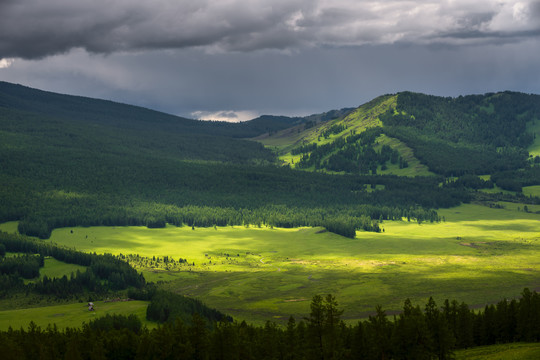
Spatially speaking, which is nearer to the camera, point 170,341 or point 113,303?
point 170,341

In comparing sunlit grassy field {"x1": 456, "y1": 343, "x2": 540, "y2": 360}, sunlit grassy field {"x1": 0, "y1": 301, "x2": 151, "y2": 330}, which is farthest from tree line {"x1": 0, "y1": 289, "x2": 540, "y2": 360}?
sunlit grassy field {"x1": 0, "y1": 301, "x2": 151, "y2": 330}

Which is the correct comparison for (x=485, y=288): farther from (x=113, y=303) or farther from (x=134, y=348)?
(x=134, y=348)

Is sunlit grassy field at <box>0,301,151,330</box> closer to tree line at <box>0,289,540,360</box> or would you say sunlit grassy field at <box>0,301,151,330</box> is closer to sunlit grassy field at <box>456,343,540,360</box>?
tree line at <box>0,289,540,360</box>

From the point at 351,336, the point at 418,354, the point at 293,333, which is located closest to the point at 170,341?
the point at 293,333

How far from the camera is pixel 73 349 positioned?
302 ft

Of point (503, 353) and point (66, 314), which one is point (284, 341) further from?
point (66, 314)

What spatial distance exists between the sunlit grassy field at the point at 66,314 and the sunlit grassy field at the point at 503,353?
3002 inches

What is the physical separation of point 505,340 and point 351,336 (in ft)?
121

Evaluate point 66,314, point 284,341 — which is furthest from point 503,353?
point 66,314

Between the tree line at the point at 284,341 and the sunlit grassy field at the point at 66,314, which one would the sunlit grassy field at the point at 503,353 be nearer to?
the tree line at the point at 284,341

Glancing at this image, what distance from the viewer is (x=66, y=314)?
6437 inches

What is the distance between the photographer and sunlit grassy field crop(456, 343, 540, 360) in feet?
277

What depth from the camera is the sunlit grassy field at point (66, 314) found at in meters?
154

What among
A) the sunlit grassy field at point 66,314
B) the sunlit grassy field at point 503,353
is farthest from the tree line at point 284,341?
the sunlit grassy field at point 66,314
